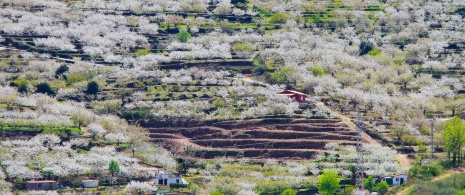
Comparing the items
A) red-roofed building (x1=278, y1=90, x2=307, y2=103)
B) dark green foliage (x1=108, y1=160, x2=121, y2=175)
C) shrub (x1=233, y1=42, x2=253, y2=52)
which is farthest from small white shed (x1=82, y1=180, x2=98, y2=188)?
shrub (x1=233, y1=42, x2=253, y2=52)


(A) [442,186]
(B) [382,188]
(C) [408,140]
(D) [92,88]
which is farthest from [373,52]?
(A) [442,186]

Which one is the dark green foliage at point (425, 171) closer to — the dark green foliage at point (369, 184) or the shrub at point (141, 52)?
the dark green foliage at point (369, 184)

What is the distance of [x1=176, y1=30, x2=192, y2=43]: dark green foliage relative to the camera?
419ft

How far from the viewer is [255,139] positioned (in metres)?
98.4

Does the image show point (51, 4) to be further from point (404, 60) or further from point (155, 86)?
point (404, 60)

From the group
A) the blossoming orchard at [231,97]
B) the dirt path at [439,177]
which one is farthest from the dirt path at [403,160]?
the dirt path at [439,177]

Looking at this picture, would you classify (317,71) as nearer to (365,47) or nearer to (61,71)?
(365,47)

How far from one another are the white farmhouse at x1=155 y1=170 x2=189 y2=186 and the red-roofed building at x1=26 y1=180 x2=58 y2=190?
7.65 m

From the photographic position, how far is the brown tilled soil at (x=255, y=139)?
96.4 m

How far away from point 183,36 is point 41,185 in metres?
44.7

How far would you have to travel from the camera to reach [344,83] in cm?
11306

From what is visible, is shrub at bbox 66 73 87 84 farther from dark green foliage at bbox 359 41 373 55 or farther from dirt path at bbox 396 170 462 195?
dirt path at bbox 396 170 462 195

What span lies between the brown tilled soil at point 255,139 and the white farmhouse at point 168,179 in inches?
314

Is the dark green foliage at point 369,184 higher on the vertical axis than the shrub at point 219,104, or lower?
lower
